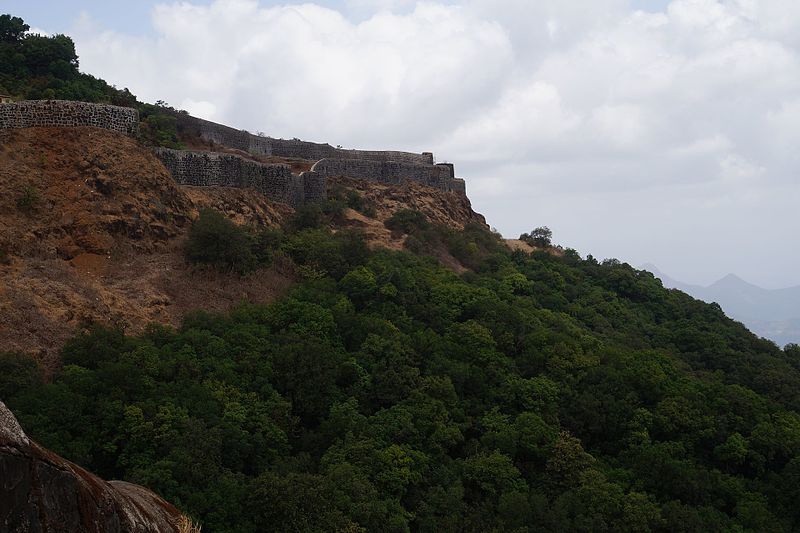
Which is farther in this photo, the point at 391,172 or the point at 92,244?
the point at 391,172

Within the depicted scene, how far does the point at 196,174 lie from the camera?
68.6 feet

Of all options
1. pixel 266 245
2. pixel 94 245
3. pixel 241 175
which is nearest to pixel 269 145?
pixel 241 175

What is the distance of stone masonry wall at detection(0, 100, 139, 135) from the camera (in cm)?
1727

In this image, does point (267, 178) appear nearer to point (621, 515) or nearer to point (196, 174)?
point (196, 174)

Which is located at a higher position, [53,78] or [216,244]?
[53,78]

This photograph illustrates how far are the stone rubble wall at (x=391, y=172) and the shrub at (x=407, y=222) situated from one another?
3023 millimetres

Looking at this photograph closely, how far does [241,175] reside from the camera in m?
22.3

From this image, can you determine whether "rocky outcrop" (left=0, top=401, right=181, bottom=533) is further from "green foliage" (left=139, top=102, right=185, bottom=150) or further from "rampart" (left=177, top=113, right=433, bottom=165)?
"rampart" (left=177, top=113, right=433, bottom=165)

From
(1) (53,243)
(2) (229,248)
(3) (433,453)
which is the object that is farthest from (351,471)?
(1) (53,243)

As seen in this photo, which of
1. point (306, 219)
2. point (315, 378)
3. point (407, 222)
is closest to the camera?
point (315, 378)

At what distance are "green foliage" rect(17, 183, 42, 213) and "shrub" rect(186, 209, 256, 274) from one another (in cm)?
348

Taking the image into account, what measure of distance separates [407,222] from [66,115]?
1239 centimetres

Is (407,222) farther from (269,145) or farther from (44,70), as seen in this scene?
(44,70)

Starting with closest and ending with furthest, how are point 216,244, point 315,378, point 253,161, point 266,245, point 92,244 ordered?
point 315,378 → point 92,244 → point 216,244 → point 266,245 → point 253,161
